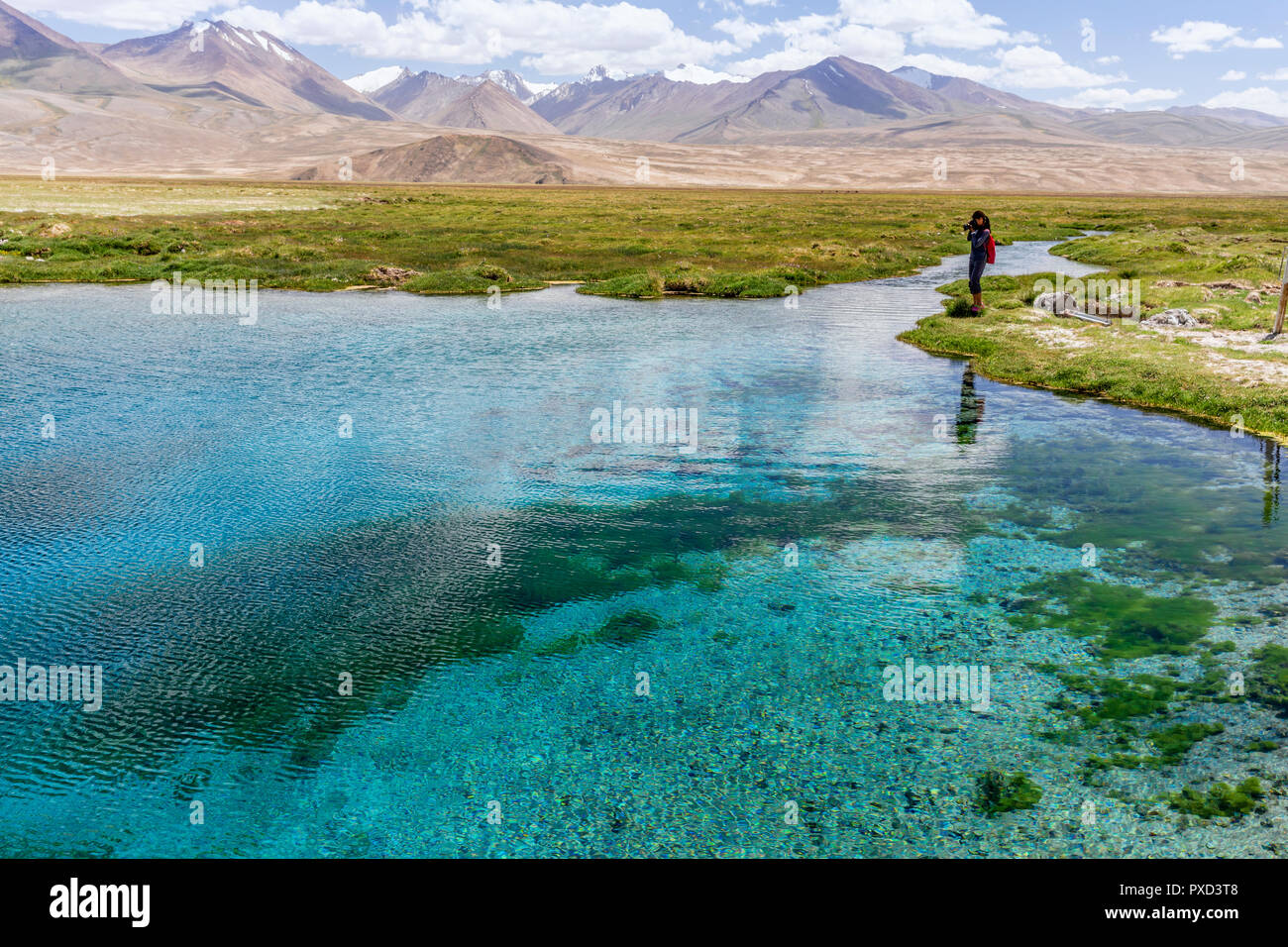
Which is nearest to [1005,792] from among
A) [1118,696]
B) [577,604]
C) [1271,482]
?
[1118,696]

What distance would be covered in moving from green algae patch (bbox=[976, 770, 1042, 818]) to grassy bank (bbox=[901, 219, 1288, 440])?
18.1m

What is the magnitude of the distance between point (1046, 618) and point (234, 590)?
42.6 ft

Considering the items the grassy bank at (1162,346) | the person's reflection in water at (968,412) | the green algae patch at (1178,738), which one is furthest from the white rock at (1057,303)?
the green algae patch at (1178,738)

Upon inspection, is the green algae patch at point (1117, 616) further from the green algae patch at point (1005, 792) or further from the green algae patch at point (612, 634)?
the green algae patch at point (612, 634)

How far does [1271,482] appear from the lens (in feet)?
64.3

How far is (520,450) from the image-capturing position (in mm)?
22203

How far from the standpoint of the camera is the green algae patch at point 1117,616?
42.7ft

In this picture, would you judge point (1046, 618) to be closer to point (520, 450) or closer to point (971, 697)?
point (971, 697)

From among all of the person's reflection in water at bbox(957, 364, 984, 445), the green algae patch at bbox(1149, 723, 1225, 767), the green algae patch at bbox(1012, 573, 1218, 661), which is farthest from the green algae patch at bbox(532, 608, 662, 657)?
the person's reflection in water at bbox(957, 364, 984, 445)

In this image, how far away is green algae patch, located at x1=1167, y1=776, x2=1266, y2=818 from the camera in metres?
9.46

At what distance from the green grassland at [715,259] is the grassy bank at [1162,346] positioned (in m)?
0.08

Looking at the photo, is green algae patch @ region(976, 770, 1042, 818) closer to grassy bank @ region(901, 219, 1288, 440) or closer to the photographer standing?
grassy bank @ region(901, 219, 1288, 440)

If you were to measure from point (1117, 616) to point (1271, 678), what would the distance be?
2.22 meters
